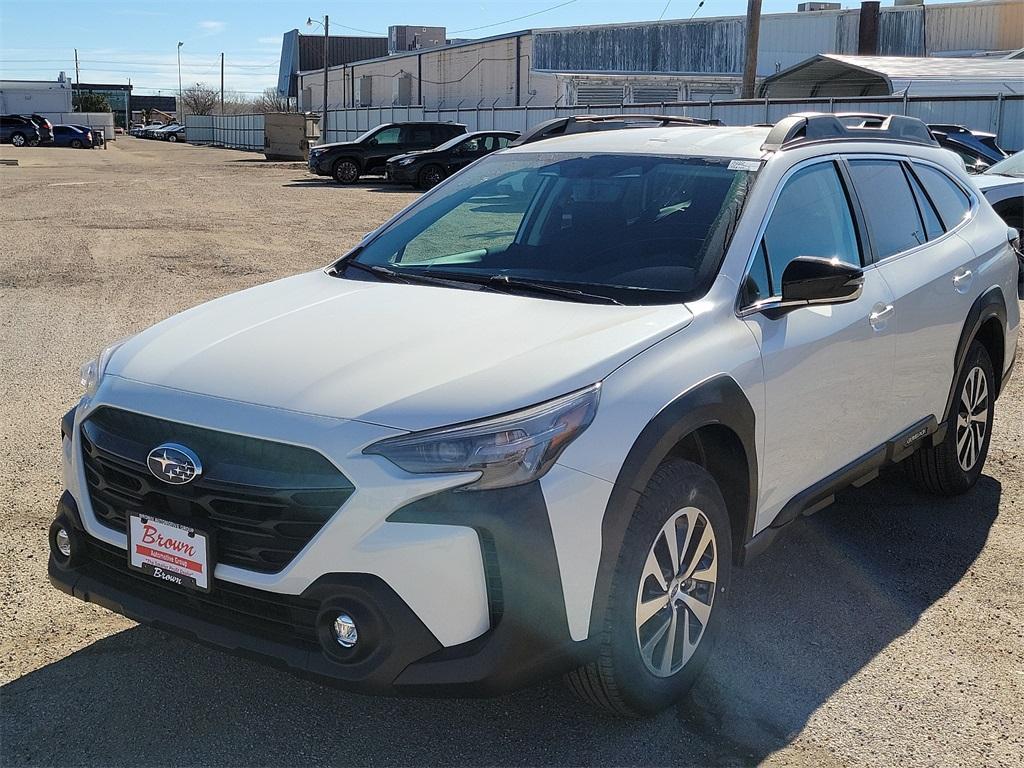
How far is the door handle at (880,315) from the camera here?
169 inches

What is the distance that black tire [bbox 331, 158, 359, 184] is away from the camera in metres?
31.8

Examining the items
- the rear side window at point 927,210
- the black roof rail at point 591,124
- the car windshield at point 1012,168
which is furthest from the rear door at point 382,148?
the rear side window at point 927,210

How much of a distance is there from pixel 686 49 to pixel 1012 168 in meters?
37.1

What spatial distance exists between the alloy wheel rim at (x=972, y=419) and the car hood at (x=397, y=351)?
2.45 meters

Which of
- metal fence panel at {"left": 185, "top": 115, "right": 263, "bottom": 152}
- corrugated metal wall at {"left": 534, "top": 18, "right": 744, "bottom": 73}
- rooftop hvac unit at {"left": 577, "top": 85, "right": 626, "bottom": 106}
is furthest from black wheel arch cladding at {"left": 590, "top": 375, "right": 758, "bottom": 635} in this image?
metal fence panel at {"left": 185, "top": 115, "right": 263, "bottom": 152}

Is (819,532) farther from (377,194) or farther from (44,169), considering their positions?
(44,169)

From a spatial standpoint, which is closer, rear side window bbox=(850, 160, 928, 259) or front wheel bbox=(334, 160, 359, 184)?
rear side window bbox=(850, 160, 928, 259)

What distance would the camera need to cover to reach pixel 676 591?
337 cm

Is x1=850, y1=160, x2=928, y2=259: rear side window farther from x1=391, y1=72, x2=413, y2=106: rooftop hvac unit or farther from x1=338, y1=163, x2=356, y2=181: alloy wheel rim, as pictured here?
x1=391, y1=72, x2=413, y2=106: rooftop hvac unit

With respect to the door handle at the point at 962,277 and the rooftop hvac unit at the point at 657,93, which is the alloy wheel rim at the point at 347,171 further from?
the door handle at the point at 962,277

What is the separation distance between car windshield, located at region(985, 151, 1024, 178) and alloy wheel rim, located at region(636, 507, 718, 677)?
10.5m

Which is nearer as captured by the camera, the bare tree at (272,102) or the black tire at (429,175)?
the black tire at (429,175)

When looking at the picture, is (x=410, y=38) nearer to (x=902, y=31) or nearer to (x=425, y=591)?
(x=902, y=31)

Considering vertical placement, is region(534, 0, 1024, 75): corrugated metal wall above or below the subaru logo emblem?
above
